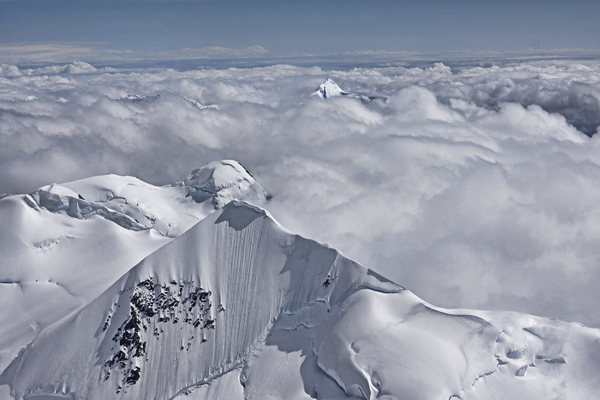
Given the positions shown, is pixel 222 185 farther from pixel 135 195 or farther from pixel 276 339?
pixel 276 339

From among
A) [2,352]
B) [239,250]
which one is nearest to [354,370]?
[239,250]

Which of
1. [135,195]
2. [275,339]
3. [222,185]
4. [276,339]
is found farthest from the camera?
[222,185]

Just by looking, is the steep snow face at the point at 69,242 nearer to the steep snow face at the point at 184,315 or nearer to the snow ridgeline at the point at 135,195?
the snow ridgeline at the point at 135,195

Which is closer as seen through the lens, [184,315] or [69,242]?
[184,315]

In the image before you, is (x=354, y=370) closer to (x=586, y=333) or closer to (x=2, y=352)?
(x=586, y=333)

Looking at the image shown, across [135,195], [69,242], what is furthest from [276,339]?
[135,195]

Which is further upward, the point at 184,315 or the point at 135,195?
the point at 184,315

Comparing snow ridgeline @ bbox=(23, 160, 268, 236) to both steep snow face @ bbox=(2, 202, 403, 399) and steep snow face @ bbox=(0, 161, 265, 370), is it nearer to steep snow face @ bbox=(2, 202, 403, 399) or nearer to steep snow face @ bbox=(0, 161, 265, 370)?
steep snow face @ bbox=(0, 161, 265, 370)
